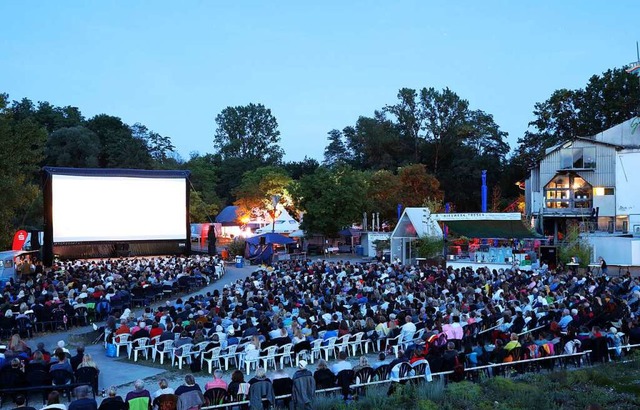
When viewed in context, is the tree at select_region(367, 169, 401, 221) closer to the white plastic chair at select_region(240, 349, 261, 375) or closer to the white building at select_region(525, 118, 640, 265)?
the white building at select_region(525, 118, 640, 265)

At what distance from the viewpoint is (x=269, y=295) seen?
17.8 metres

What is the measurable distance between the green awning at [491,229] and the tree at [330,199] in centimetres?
1004

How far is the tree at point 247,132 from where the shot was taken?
86625mm

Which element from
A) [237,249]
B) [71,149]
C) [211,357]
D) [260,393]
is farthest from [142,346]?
[71,149]

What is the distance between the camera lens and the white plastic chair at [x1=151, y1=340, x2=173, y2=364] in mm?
13094

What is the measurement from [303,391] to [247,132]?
81.3m

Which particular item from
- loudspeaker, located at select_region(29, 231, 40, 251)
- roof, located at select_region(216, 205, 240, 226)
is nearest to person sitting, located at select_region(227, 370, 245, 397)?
loudspeaker, located at select_region(29, 231, 40, 251)

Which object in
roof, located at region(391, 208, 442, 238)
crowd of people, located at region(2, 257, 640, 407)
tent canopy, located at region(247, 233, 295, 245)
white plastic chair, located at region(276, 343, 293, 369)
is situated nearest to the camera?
crowd of people, located at region(2, 257, 640, 407)

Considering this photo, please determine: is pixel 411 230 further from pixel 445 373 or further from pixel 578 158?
pixel 445 373

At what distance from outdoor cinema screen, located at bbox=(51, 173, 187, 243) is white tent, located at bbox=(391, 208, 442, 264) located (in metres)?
12.5

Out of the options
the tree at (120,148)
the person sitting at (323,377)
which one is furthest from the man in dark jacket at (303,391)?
the tree at (120,148)

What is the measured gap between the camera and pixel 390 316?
14.4 metres

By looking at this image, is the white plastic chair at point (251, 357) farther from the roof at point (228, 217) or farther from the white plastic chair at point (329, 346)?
the roof at point (228, 217)

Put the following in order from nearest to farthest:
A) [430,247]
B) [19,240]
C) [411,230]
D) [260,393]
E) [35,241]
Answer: [260,393] → [19,240] → [430,247] → [411,230] → [35,241]
